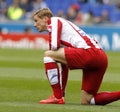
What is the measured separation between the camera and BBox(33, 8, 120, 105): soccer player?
861 centimetres

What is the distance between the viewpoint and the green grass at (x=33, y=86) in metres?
8.30

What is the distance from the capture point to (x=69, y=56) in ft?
28.2

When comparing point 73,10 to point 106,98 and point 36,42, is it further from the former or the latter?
point 106,98

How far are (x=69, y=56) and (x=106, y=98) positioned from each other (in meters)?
0.84

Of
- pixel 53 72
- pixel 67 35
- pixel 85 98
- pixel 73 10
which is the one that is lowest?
pixel 73 10

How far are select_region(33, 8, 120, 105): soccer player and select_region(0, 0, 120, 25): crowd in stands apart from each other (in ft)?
52.8

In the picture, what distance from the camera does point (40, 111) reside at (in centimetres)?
788

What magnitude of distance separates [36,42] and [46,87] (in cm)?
1280

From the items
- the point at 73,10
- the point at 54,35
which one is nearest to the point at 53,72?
the point at 54,35

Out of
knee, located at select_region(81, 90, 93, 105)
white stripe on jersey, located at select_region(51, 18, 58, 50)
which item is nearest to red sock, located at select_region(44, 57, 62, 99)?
white stripe on jersey, located at select_region(51, 18, 58, 50)

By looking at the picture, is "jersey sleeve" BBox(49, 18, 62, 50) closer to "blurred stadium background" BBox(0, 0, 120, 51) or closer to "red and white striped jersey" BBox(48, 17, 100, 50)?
"red and white striped jersey" BBox(48, 17, 100, 50)

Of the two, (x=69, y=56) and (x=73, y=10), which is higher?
(x=69, y=56)

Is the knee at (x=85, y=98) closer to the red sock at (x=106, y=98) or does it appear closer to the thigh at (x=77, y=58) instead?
the red sock at (x=106, y=98)

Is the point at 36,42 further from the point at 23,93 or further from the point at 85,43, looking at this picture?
the point at 85,43
